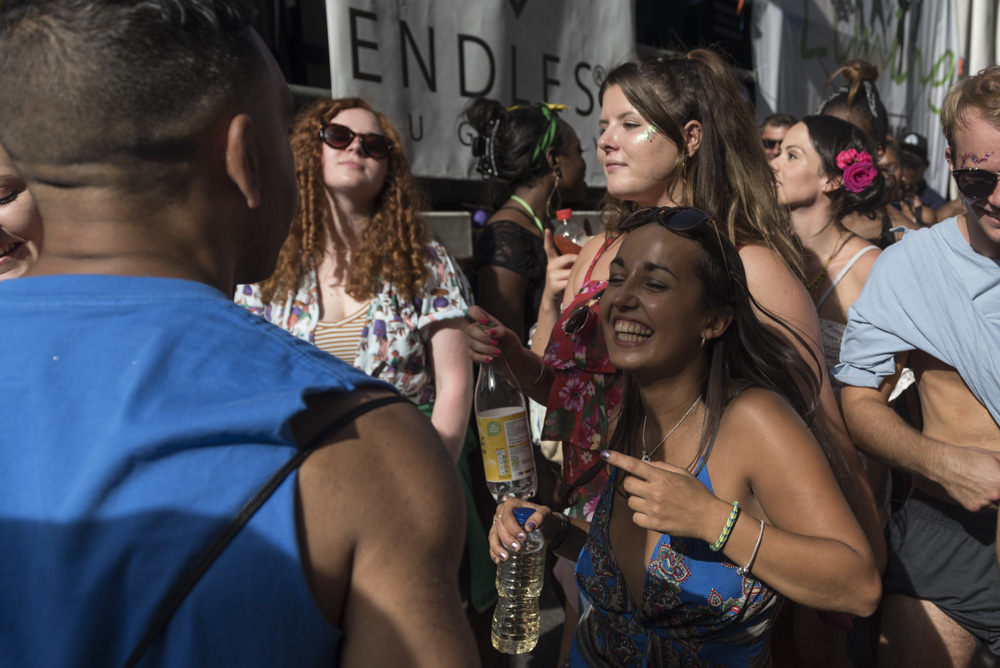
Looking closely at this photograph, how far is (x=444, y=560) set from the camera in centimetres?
96

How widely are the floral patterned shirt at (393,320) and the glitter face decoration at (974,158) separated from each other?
1.88m

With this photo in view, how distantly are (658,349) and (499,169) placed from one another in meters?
2.61

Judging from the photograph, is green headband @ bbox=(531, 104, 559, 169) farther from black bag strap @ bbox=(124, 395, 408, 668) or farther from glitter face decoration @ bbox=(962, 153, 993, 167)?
black bag strap @ bbox=(124, 395, 408, 668)

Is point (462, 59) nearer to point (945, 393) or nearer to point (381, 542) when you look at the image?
point (945, 393)

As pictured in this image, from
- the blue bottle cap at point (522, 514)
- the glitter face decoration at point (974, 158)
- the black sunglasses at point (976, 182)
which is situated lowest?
the blue bottle cap at point (522, 514)

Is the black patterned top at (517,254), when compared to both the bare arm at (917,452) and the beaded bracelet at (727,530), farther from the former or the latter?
the beaded bracelet at (727,530)

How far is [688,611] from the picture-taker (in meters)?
1.81

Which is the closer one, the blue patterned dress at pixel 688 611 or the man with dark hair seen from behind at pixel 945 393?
the blue patterned dress at pixel 688 611

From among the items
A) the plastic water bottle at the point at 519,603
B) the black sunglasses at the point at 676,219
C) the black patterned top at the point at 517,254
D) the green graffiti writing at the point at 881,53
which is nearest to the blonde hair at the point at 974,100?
the black sunglasses at the point at 676,219

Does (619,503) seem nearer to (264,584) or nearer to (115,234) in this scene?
(264,584)

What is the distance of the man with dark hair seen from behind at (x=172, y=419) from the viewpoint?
840 millimetres

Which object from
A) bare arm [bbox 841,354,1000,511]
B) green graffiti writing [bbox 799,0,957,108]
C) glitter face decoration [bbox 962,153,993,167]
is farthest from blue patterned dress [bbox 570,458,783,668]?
green graffiti writing [bbox 799,0,957,108]

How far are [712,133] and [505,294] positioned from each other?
1594 mm

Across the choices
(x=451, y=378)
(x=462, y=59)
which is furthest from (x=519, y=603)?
(x=462, y=59)
